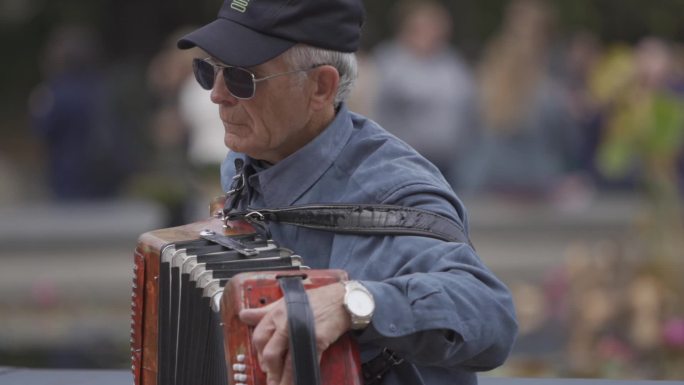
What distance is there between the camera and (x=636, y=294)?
21.5ft

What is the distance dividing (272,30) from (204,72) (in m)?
0.21

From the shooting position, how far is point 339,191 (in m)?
2.75

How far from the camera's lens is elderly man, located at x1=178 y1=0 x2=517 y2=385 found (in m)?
2.43

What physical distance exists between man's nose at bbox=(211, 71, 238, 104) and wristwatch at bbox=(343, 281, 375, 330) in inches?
21.2

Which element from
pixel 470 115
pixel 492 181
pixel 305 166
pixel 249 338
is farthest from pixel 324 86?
pixel 492 181

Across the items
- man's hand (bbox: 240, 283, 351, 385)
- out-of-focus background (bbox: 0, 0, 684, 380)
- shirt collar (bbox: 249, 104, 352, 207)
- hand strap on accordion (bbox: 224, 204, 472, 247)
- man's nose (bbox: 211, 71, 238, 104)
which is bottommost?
out-of-focus background (bbox: 0, 0, 684, 380)

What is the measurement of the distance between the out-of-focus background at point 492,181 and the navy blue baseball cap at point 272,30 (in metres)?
3.11

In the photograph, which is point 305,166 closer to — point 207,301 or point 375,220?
point 375,220

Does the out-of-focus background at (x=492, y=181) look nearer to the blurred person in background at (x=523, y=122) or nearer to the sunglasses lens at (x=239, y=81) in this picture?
the blurred person in background at (x=523, y=122)

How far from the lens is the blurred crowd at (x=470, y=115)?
789 centimetres

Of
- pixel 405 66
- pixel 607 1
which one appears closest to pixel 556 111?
pixel 405 66

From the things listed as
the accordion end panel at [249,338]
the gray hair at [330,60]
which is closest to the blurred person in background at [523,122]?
the gray hair at [330,60]

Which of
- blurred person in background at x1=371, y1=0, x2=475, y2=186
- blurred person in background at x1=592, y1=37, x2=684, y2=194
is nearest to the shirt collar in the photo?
blurred person in background at x1=592, y1=37, x2=684, y2=194

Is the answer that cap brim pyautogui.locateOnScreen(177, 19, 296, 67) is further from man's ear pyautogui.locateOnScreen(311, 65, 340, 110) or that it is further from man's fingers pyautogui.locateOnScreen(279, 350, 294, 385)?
man's fingers pyautogui.locateOnScreen(279, 350, 294, 385)
